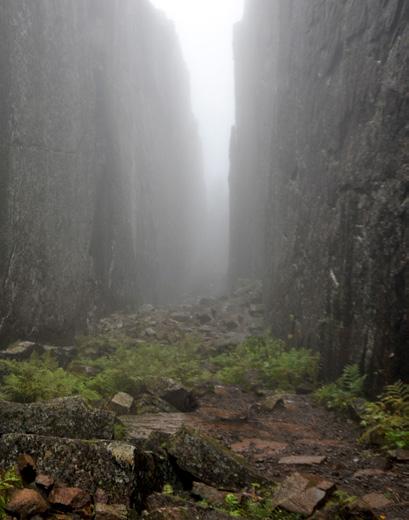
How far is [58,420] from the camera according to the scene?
5172mm

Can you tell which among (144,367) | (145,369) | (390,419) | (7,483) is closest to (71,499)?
(7,483)

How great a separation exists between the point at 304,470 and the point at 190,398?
10.6 feet

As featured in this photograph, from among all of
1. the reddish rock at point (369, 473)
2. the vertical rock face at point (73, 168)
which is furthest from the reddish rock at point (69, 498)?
the vertical rock face at point (73, 168)

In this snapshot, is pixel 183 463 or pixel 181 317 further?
pixel 181 317

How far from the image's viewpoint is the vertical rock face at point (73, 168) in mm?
11836

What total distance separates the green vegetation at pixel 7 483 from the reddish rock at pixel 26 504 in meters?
0.06

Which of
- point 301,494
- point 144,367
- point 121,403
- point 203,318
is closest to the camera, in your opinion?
point 301,494

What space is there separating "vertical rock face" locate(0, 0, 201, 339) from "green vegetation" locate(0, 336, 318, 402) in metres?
1.94

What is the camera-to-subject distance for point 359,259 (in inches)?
367

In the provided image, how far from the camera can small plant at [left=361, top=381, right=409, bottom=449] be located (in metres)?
6.46

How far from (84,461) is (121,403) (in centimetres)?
329

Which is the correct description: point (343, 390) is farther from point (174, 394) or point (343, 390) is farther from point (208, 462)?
point (208, 462)

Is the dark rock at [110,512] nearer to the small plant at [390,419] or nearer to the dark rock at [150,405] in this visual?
the dark rock at [150,405]

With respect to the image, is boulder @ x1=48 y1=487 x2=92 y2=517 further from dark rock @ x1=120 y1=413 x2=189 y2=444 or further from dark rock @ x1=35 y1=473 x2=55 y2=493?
dark rock @ x1=120 y1=413 x2=189 y2=444
